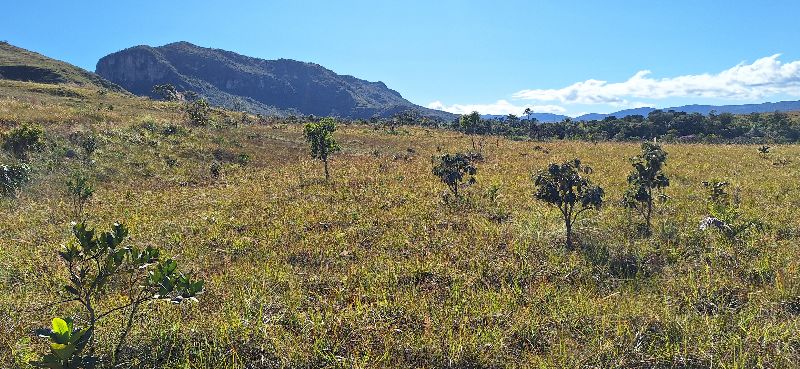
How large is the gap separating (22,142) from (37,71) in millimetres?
82881

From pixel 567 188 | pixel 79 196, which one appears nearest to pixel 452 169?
pixel 567 188

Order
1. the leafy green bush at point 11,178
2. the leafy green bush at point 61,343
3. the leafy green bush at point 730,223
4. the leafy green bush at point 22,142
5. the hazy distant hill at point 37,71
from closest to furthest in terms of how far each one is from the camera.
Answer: the leafy green bush at point 61,343 < the leafy green bush at point 730,223 < the leafy green bush at point 11,178 < the leafy green bush at point 22,142 < the hazy distant hill at point 37,71

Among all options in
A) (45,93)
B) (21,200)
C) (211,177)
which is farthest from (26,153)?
(45,93)

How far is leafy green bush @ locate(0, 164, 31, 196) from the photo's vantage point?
55.8 ft

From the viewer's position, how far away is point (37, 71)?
82938mm

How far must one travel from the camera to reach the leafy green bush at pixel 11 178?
17016 millimetres

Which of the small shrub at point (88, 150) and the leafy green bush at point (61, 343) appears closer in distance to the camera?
the leafy green bush at point (61, 343)

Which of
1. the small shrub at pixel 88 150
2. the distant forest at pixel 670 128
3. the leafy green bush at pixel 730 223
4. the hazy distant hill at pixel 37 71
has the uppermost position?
the hazy distant hill at pixel 37 71

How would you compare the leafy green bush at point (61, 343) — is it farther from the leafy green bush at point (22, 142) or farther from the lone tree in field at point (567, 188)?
the leafy green bush at point (22, 142)

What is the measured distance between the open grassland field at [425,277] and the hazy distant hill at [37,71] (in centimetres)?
8123

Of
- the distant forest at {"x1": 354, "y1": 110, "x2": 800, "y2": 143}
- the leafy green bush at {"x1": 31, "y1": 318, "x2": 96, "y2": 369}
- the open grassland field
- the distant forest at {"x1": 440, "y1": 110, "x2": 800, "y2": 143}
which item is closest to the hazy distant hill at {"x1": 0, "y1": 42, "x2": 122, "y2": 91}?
the distant forest at {"x1": 354, "y1": 110, "x2": 800, "y2": 143}

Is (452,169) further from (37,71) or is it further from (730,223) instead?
(37,71)

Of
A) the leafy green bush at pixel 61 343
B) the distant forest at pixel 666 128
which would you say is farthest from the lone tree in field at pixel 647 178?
the distant forest at pixel 666 128

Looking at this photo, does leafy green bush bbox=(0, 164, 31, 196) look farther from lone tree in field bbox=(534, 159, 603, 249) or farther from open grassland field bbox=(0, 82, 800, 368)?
lone tree in field bbox=(534, 159, 603, 249)
